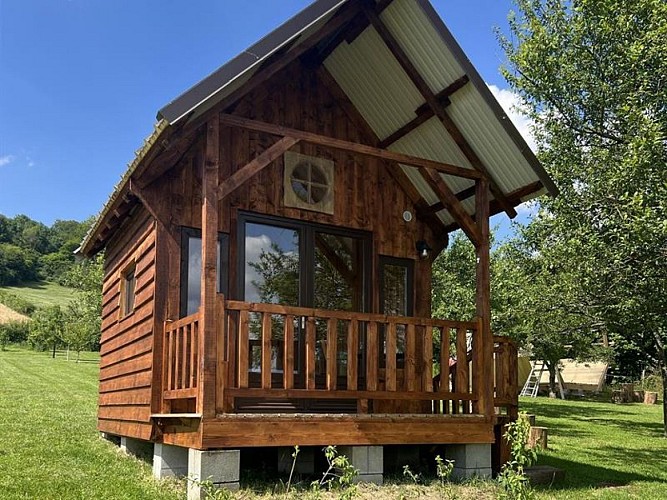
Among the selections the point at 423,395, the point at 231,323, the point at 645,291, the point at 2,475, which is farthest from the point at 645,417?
the point at 2,475

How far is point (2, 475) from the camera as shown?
294 inches

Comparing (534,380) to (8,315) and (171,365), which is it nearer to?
(171,365)

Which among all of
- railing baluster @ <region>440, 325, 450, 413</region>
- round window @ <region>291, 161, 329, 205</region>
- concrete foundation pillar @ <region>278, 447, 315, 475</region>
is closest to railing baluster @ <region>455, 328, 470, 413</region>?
railing baluster @ <region>440, 325, 450, 413</region>

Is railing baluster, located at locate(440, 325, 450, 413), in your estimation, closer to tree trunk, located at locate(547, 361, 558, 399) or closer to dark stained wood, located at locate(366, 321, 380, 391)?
dark stained wood, located at locate(366, 321, 380, 391)

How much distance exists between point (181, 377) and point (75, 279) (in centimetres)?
3620

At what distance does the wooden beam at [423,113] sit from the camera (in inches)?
332

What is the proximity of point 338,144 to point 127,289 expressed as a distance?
4647 millimetres

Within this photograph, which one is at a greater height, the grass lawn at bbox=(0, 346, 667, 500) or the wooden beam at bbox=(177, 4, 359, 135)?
the wooden beam at bbox=(177, 4, 359, 135)

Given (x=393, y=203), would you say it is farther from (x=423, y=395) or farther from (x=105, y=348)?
(x=105, y=348)

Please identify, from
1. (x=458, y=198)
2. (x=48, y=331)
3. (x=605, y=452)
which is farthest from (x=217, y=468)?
(x=48, y=331)

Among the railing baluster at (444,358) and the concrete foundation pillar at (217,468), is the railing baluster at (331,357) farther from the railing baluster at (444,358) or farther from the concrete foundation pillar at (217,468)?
the railing baluster at (444,358)

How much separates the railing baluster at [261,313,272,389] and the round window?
2.63 metres

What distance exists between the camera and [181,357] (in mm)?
7656

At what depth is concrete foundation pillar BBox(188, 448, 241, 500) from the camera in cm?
657
